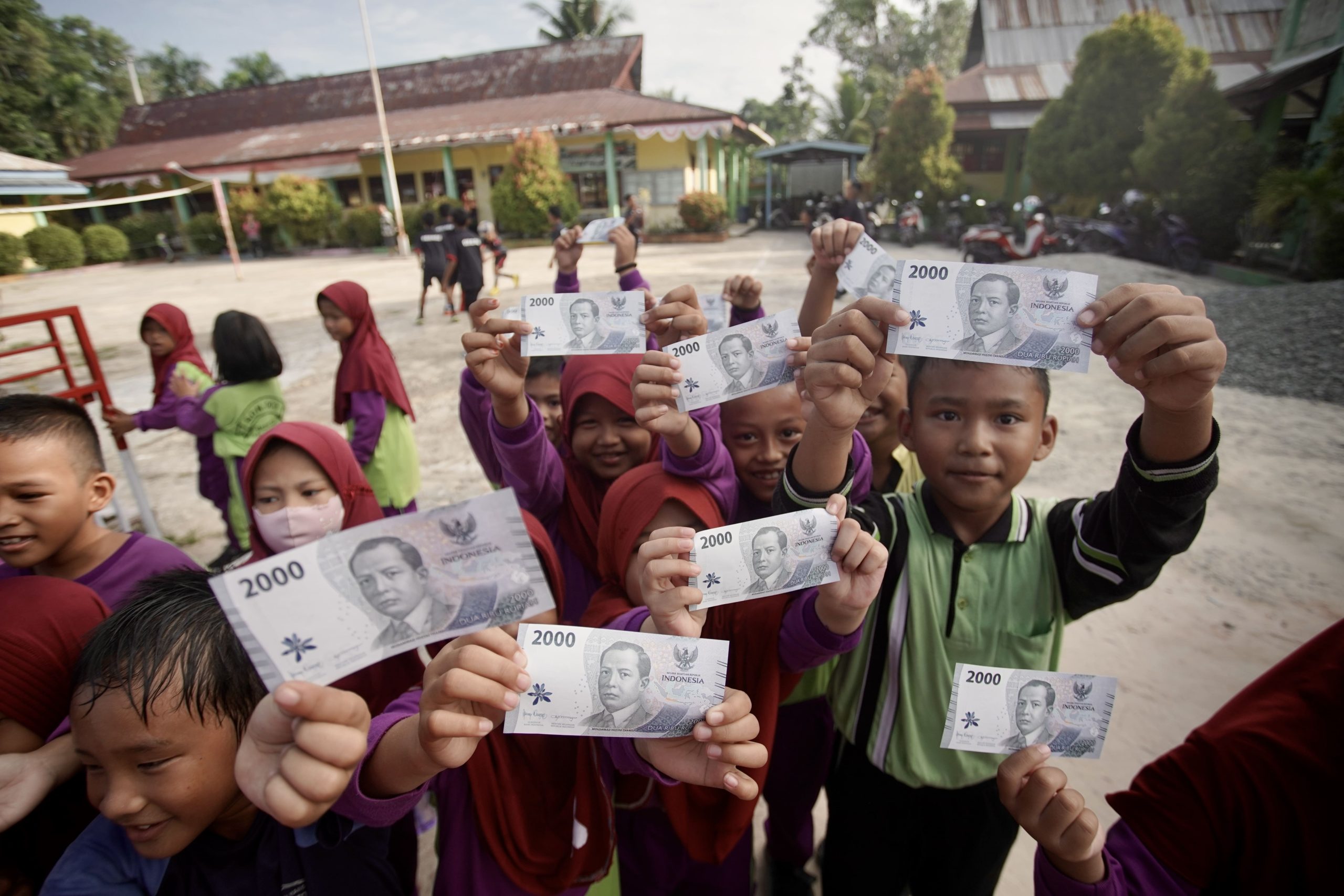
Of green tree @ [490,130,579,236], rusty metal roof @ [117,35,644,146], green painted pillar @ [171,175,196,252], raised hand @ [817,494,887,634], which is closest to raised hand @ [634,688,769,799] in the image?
raised hand @ [817,494,887,634]

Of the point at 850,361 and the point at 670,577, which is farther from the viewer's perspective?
the point at 850,361

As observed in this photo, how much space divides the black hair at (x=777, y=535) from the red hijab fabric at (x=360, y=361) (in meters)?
2.70

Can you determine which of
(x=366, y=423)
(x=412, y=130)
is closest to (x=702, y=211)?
(x=412, y=130)

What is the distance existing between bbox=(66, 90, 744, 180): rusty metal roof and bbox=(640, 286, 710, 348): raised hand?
59.9 feet

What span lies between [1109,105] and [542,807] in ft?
54.5

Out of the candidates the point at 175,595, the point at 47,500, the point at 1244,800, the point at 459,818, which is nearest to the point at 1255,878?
the point at 1244,800

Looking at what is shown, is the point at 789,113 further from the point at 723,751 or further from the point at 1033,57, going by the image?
the point at 723,751

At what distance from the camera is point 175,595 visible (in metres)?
1.16

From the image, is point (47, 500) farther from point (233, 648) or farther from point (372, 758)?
point (372, 758)

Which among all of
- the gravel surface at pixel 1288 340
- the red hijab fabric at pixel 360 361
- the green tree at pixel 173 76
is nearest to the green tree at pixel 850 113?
the gravel surface at pixel 1288 340

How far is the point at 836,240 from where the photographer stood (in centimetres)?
185

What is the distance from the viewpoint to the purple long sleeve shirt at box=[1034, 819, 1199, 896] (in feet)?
3.28

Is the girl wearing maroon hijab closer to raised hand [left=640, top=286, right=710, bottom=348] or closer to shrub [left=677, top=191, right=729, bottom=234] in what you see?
raised hand [left=640, top=286, right=710, bottom=348]

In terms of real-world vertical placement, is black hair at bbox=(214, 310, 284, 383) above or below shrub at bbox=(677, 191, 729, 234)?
below
